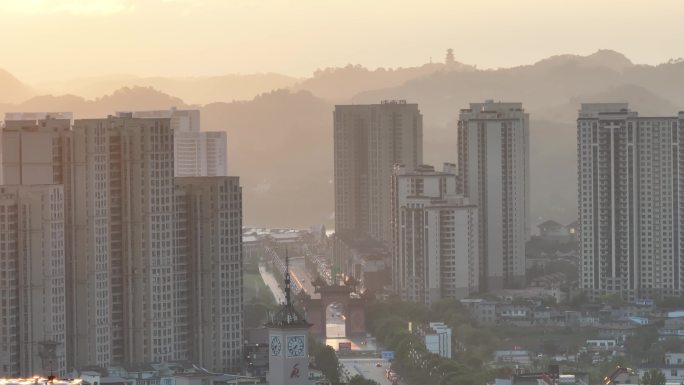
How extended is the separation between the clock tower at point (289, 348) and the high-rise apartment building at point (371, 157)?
129 ft

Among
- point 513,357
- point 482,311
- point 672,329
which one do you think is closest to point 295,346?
point 513,357

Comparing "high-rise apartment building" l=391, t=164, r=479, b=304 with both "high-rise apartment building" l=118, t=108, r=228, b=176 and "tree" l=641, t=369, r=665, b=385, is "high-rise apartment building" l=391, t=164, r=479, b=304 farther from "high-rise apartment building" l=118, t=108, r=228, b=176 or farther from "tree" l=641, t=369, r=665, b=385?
"tree" l=641, t=369, r=665, b=385

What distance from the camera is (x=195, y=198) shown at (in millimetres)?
34594

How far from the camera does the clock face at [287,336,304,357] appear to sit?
2261cm

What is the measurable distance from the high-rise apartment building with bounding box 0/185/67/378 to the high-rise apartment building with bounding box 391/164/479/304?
727 inches

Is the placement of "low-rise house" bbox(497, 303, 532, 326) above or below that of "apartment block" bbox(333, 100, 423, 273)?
below

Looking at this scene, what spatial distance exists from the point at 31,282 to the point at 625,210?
21.5 metres

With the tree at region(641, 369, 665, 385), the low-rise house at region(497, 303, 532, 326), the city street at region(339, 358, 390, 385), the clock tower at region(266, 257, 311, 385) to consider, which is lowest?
the city street at region(339, 358, 390, 385)

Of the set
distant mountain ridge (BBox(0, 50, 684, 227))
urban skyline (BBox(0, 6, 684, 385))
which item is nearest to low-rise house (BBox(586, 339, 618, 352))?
urban skyline (BBox(0, 6, 684, 385))

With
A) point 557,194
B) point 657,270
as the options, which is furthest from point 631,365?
point 557,194

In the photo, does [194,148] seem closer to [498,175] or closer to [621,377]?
[498,175]

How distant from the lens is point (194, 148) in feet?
184

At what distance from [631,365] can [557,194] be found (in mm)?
51722

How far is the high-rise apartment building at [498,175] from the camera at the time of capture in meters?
54.0
